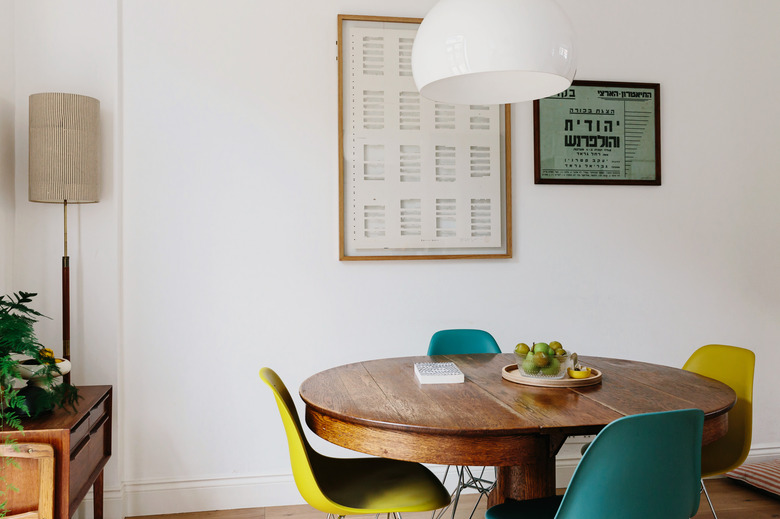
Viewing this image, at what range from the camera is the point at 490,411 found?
5.47 ft

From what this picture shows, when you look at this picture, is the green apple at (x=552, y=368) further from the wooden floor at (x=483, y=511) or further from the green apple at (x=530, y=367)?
the wooden floor at (x=483, y=511)

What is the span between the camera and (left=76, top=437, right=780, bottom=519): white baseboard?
2855mm

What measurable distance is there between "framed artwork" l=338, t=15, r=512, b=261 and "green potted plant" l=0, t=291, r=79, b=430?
141 cm

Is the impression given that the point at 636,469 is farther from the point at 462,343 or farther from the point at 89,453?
the point at 89,453

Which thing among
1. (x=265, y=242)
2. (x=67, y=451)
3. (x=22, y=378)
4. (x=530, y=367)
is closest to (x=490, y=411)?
(x=530, y=367)

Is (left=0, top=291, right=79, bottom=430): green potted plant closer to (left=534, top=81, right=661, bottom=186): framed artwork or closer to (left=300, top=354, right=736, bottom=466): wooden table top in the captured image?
(left=300, top=354, right=736, bottom=466): wooden table top

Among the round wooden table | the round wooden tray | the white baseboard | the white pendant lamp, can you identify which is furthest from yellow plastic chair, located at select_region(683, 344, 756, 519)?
the white baseboard

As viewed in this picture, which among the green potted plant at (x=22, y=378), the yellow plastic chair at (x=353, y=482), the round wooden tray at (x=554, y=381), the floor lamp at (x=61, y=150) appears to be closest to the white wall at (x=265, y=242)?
the floor lamp at (x=61, y=150)

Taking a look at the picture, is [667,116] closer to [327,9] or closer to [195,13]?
[327,9]

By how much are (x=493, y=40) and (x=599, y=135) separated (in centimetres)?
187

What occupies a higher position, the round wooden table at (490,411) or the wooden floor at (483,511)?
the round wooden table at (490,411)

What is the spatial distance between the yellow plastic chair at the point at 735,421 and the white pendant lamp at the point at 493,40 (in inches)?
52.2

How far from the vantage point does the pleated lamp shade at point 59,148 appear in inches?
103

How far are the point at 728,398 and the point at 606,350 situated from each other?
5.11ft
